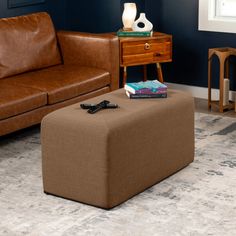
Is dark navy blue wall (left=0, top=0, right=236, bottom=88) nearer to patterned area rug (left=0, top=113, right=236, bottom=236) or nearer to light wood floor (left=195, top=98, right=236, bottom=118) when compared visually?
light wood floor (left=195, top=98, right=236, bottom=118)

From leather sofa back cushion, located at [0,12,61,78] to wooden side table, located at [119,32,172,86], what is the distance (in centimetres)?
53

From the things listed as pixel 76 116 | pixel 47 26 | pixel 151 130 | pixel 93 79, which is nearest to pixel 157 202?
pixel 151 130

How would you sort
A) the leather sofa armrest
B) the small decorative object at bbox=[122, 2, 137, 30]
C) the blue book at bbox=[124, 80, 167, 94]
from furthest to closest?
the small decorative object at bbox=[122, 2, 137, 30] → the leather sofa armrest → the blue book at bbox=[124, 80, 167, 94]

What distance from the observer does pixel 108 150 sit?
332cm

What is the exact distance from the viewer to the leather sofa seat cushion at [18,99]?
4.19 meters

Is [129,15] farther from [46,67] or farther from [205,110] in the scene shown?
[205,110]

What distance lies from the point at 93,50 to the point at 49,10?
0.89m

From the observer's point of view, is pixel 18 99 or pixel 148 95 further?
pixel 18 99

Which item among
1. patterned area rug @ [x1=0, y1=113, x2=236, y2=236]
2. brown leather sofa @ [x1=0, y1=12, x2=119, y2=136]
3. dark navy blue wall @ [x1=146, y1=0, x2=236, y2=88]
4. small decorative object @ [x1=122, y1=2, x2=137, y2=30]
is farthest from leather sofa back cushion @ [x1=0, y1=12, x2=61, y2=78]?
dark navy blue wall @ [x1=146, y1=0, x2=236, y2=88]

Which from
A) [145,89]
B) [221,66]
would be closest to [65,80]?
[145,89]

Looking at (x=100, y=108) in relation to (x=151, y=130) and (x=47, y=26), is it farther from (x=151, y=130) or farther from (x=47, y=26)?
(x=47, y=26)

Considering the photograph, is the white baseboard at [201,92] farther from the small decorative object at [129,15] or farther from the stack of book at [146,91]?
the stack of book at [146,91]

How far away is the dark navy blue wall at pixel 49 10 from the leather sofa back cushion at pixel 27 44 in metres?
0.29

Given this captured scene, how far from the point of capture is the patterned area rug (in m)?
3.17
